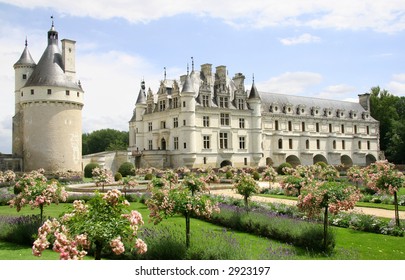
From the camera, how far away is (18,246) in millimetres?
9297

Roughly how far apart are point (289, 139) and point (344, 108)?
11868 millimetres

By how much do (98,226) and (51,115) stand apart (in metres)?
30.1

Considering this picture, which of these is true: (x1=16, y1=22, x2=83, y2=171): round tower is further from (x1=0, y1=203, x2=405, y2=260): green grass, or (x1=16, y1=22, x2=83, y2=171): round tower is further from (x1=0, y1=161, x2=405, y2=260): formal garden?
(x1=0, y1=203, x2=405, y2=260): green grass

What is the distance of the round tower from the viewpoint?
33.2m

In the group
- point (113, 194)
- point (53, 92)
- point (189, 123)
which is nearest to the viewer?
point (113, 194)

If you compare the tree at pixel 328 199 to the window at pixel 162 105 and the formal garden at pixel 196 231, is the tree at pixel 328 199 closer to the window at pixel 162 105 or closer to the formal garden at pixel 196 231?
the formal garden at pixel 196 231

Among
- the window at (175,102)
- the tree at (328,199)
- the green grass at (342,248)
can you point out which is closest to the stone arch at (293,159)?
the window at (175,102)

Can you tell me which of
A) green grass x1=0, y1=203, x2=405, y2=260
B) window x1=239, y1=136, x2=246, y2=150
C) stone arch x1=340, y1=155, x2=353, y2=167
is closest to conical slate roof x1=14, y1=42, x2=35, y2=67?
window x1=239, y1=136, x2=246, y2=150

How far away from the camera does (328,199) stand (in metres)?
8.93

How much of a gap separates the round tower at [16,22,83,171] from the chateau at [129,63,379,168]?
23.8ft

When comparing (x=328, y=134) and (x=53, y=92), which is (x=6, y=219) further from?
(x=328, y=134)

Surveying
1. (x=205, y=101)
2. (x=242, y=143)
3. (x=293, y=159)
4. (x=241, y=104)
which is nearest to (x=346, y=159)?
(x=293, y=159)

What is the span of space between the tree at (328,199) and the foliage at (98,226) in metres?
4.67
